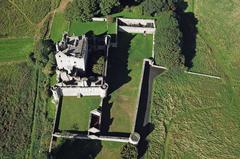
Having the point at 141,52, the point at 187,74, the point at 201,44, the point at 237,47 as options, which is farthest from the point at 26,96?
the point at 237,47

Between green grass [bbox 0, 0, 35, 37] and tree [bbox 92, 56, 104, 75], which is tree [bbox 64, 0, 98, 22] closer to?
green grass [bbox 0, 0, 35, 37]

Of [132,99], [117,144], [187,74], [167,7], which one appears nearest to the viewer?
[117,144]

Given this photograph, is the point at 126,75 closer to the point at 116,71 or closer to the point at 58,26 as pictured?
the point at 116,71

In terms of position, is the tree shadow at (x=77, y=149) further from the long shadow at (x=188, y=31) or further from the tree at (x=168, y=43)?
the long shadow at (x=188, y=31)

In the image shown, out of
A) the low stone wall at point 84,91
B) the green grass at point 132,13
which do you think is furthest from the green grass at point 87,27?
the low stone wall at point 84,91

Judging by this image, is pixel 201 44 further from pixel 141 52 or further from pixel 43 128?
pixel 43 128
